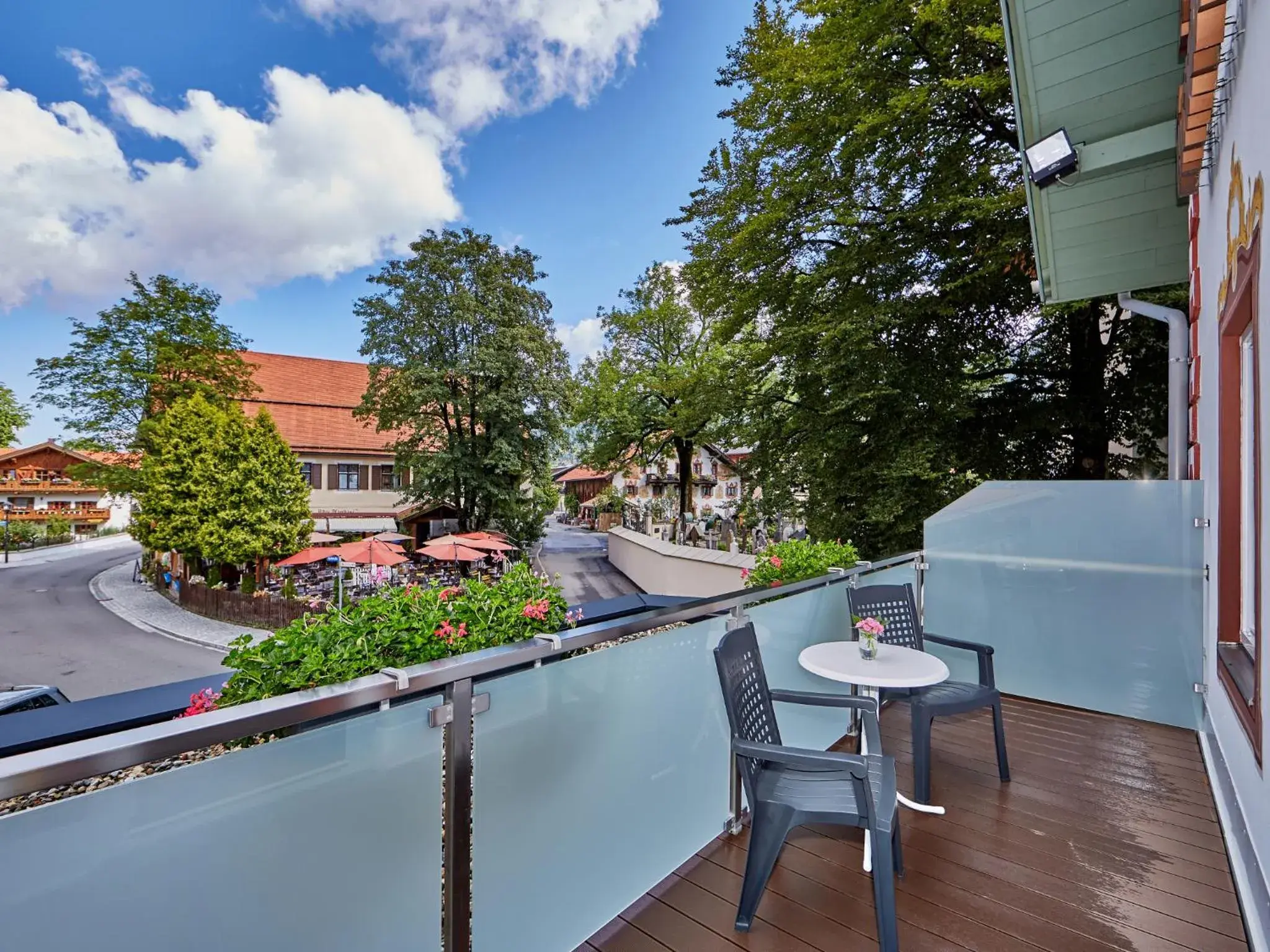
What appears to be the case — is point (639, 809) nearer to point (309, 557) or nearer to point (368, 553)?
point (368, 553)

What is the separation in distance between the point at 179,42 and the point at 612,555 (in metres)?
23.5

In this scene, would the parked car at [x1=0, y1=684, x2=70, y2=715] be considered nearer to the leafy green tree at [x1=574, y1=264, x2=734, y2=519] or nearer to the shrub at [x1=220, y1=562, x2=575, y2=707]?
the shrub at [x1=220, y1=562, x2=575, y2=707]

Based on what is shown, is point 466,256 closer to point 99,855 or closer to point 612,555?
point 612,555

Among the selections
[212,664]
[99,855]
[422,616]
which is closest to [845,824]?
[422,616]

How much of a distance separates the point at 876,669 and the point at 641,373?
715 inches

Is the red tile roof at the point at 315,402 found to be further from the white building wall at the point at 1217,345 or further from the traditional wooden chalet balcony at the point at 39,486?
the white building wall at the point at 1217,345

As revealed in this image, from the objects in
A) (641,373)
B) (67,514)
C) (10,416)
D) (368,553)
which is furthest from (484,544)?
(67,514)

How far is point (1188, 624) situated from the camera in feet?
12.5

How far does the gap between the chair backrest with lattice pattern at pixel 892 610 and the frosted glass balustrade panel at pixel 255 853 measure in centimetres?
265

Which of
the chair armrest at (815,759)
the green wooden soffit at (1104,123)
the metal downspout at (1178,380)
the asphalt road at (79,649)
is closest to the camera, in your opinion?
the chair armrest at (815,759)

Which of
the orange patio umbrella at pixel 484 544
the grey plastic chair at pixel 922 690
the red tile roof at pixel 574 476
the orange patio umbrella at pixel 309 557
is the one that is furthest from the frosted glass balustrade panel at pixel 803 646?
the red tile roof at pixel 574 476

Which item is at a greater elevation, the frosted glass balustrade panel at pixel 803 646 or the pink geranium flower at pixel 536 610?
the pink geranium flower at pixel 536 610

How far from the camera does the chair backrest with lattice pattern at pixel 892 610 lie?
11.3ft

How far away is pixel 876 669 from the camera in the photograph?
2.64m
